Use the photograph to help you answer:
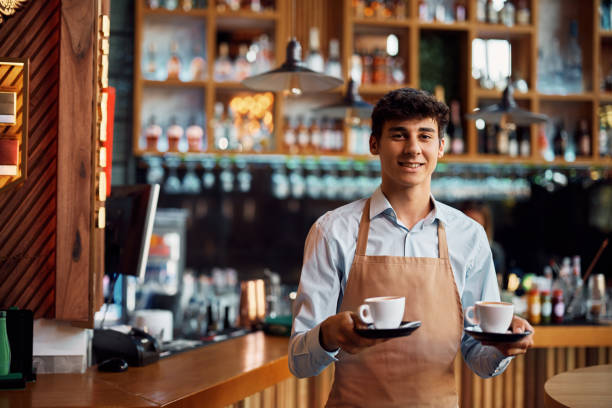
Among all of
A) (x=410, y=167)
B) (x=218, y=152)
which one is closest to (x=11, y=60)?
(x=410, y=167)

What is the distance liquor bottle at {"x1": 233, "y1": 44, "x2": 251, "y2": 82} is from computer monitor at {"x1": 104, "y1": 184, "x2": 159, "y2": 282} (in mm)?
2396

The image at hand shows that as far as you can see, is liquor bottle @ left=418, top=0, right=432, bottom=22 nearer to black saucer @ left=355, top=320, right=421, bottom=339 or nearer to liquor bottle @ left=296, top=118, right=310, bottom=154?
liquor bottle @ left=296, top=118, right=310, bottom=154

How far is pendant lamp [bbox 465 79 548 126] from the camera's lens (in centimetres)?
367

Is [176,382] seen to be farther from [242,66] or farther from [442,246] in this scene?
[242,66]

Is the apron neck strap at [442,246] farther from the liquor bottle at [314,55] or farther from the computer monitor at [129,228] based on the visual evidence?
the liquor bottle at [314,55]

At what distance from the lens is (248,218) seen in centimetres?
560

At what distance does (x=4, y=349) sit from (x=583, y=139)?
4.83m

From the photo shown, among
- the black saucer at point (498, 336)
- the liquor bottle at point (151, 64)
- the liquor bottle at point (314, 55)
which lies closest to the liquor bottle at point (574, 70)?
the liquor bottle at point (314, 55)

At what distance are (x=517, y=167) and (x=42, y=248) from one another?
4168mm

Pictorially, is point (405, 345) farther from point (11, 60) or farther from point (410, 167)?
point (11, 60)

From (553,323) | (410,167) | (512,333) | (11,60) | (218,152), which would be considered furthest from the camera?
(218,152)

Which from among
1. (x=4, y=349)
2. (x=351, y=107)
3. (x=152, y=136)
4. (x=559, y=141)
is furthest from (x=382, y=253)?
(x=559, y=141)

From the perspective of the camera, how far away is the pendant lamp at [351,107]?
140 inches

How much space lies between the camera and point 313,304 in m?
1.83
